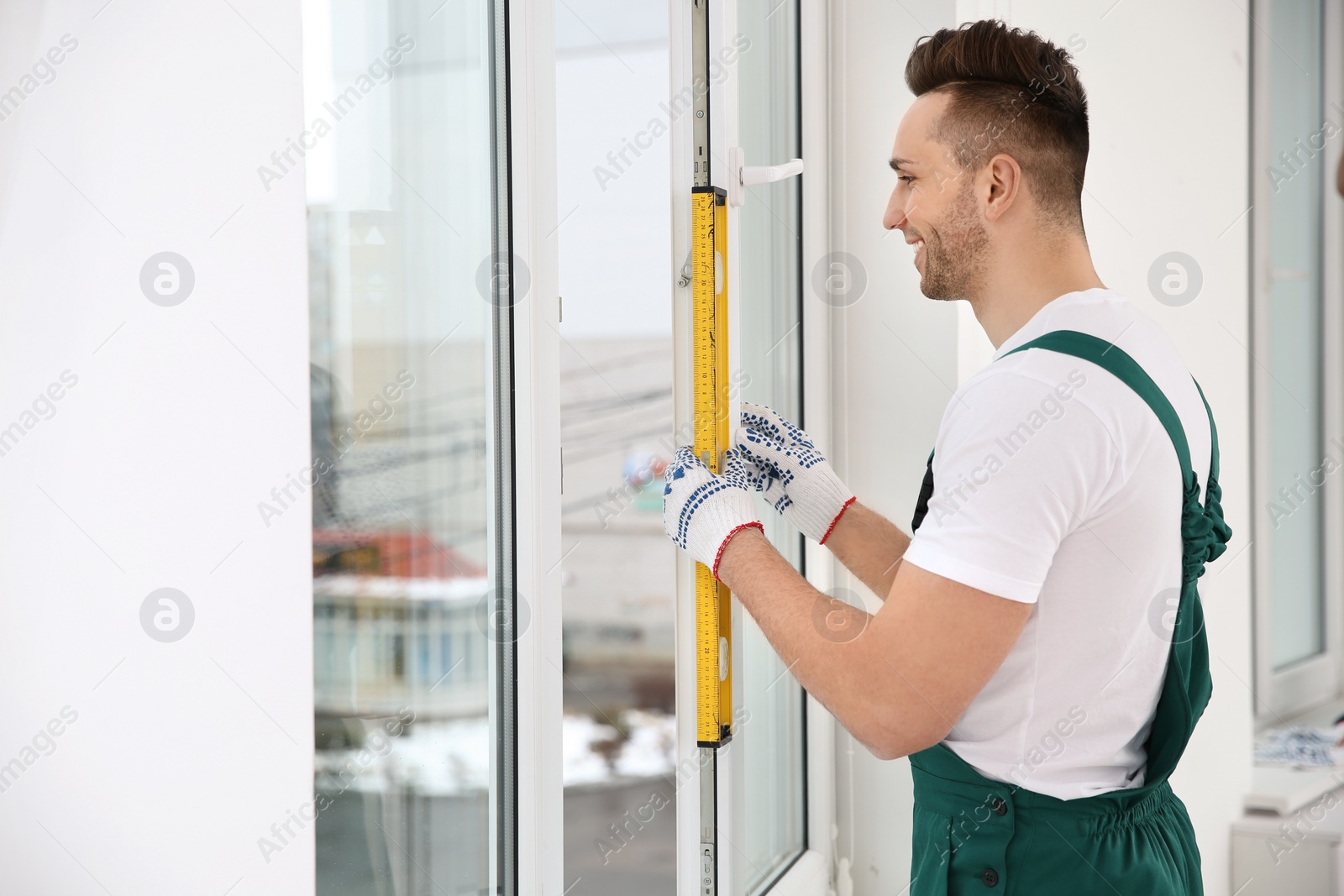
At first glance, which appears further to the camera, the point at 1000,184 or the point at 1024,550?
the point at 1000,184

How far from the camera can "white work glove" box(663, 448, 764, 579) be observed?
1.06 meters

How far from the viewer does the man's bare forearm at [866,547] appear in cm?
133

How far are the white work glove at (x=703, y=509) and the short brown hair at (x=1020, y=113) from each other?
0.43 meters

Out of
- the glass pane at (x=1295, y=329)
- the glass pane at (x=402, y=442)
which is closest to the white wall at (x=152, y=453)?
the glass pane at (x=402, y=442)

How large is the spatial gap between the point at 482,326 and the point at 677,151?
0.28 meters

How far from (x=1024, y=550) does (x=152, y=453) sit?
71 centimetres

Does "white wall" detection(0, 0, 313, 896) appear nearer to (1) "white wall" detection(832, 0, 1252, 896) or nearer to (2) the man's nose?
(2) the man's nose

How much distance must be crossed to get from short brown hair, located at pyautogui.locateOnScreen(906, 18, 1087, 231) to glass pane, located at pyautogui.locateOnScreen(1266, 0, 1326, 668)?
1983mm

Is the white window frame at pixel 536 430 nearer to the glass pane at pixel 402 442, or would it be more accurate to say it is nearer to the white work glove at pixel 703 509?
the glass pane at pixel 402 442

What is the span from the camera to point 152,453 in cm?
78

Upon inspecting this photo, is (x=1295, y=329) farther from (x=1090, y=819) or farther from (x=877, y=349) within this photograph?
(x=1090, y=819)

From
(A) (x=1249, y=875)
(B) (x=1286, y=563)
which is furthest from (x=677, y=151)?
(B) (x=1286, y=563)

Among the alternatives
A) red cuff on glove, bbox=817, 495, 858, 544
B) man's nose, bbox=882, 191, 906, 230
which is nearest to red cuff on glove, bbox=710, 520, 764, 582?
red cuff on glove, bbox=817, 495, 858, 544

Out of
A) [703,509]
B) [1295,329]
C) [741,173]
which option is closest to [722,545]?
[703,509]
